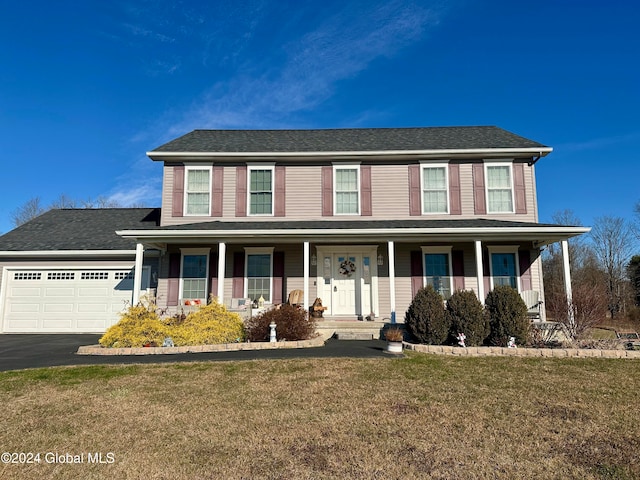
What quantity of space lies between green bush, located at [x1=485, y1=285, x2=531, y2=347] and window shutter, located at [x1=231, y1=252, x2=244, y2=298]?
768 centimetres

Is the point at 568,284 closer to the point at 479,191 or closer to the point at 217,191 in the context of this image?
the point at 479,191

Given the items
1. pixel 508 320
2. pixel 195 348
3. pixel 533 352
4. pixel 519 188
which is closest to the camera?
pixel 533 352

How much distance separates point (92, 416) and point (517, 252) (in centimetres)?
1269

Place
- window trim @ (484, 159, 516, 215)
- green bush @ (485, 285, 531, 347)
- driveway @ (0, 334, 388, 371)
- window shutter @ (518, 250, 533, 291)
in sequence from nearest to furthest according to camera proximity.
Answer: driveway @ (0, 334, 388, 371) < green bush @ (485, 285, 531, 347) < window shutter @ (518, 250, 533, 291) < window trim @ (484, 159, 516, 215)

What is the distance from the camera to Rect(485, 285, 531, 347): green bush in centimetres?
881

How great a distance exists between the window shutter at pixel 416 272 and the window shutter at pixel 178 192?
8.05 metres

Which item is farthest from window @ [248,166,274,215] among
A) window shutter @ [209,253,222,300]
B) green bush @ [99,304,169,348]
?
green bush @ [99,304,169,348]

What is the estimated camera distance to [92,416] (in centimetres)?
464

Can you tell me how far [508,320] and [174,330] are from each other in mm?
7628

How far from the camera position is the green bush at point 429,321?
900 cm

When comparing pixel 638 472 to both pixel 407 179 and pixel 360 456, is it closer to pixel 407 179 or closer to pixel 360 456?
pixel 360 456

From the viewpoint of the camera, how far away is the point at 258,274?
43.2 feet

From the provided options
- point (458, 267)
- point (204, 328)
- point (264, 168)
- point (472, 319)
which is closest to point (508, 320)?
point (472, 319)

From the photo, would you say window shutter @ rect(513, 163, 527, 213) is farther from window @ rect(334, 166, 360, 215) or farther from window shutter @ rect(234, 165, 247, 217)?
window shutter @ rect(234, 165, 247, 217)
